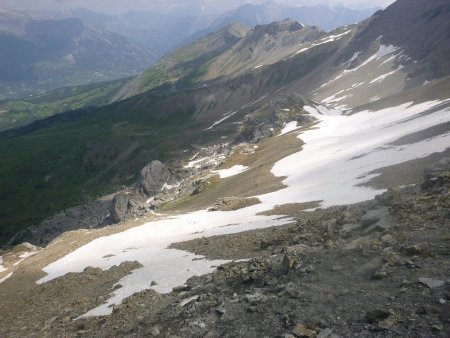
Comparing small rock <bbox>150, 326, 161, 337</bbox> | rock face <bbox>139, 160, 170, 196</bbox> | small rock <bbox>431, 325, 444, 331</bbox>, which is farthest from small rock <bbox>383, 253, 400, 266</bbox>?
rock face <bbox>139, 160, 170, 196</bbox>

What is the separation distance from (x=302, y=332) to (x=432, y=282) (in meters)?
4.99

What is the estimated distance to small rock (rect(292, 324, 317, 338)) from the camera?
1330 cm

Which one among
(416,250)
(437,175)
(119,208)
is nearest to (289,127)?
(119,208)

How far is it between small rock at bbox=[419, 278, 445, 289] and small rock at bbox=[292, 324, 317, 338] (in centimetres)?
449

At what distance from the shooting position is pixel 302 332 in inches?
531

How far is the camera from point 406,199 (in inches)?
944

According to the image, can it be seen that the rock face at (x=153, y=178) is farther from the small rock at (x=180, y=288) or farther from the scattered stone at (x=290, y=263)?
the scattered stone at (x=290, y=263)

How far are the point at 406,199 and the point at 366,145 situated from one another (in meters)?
40.3

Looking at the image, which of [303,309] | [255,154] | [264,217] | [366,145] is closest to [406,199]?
[303,309]

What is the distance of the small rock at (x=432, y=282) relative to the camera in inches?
559

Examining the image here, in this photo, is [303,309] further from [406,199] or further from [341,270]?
[406,199]

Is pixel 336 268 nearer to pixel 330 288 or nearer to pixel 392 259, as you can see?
pixel 330 288

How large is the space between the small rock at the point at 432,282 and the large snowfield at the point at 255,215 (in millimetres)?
15071

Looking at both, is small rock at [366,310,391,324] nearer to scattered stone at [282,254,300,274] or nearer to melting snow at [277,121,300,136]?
scattered stone at [282,254,300,274]
